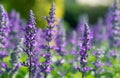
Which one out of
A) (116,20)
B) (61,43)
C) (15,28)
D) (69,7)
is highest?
(69,7)

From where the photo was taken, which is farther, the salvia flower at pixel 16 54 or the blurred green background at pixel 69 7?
the blurred green background at pixel 69 7

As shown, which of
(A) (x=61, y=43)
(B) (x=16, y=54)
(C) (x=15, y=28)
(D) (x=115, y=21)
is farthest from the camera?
(C) (x=15, y=28)

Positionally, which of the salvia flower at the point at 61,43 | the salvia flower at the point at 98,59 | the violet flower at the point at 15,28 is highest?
the violet flower at the point at 15,28

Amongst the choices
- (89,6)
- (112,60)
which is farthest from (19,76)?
(89,6)

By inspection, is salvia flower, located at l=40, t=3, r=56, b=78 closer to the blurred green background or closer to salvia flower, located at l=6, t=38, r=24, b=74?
salvia flower, located at l=6, t=38, r=24, b=74

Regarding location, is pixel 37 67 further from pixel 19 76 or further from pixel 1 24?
pixel 19 76

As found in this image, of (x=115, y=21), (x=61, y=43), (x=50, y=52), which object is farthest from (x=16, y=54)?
(x=115, y=21)

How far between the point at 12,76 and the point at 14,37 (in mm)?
2383

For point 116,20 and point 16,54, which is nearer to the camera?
point 16,54

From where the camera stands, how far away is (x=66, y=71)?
8898 mm

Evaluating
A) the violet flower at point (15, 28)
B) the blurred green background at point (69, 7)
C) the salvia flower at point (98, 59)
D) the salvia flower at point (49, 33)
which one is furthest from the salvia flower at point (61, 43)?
the blurred green background at point (69, 7)

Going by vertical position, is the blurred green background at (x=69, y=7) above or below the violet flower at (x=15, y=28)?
above

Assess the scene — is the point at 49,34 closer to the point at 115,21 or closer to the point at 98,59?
the point at 98,59

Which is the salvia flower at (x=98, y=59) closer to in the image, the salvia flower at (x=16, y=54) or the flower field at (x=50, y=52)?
the flower field at (x=50, y=52)
